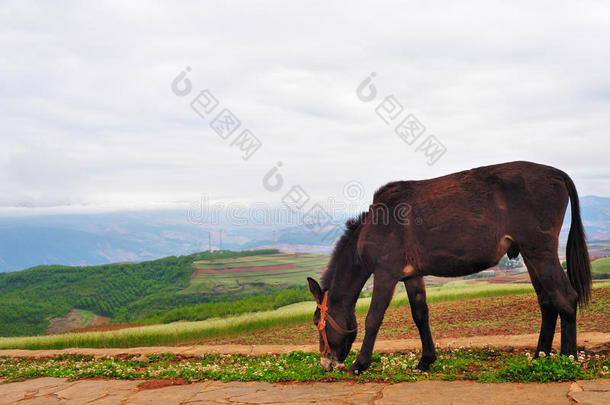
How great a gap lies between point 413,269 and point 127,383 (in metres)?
4.70

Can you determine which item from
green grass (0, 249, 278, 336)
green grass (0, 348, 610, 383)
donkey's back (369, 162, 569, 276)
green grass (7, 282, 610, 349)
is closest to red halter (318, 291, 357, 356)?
green grass (0, 348, 610, 383)

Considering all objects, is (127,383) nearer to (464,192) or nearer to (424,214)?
(424,214)

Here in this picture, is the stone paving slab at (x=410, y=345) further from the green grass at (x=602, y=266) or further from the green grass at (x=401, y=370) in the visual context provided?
the green grass at (x=602, y=266)

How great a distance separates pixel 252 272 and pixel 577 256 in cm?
4699

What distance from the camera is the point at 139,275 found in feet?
173

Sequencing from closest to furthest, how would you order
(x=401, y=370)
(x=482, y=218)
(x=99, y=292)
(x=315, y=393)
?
(x=315, y=393) < (x=482, y=218) < (x=401, y=370) < (x=99, y=292)

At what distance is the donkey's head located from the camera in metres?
6.56

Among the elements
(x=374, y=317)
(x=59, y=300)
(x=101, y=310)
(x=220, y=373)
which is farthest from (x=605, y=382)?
(x=59, y=300)

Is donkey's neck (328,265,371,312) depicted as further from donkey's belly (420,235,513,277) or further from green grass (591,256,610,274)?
green grass (591,256,610,274)

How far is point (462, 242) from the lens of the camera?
5828 mm

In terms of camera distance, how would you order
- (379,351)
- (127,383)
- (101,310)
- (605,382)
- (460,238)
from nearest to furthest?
(605,382), (460,238), (127,383), (379,351), (101,310)

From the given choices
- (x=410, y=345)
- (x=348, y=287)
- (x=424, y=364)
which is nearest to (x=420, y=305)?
(x=424, y=364)

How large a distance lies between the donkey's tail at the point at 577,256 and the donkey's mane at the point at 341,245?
2968 mm

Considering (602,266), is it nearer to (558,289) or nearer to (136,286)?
(558,289)
